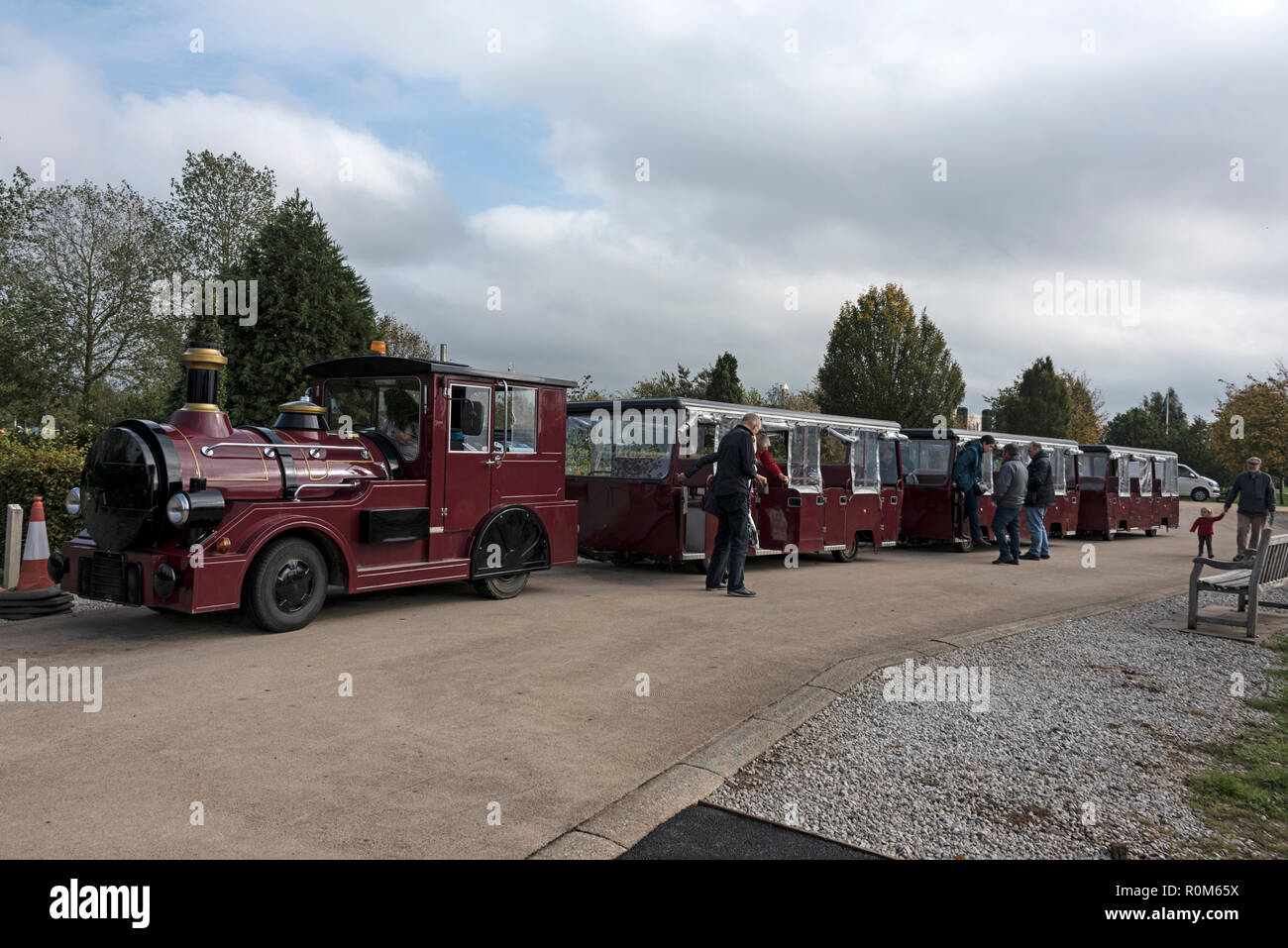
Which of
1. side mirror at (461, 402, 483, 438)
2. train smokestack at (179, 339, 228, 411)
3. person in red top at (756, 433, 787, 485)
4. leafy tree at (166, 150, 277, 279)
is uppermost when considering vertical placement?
leafy tree at (166, 150, 277, 279)

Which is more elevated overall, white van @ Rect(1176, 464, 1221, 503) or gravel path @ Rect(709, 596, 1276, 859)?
white van @ Rect(1176, 464, 1221, 503)

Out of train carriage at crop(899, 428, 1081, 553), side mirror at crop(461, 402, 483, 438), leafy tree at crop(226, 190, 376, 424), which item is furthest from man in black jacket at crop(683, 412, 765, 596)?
leafy tree at crop(226, 190, 376, 424)

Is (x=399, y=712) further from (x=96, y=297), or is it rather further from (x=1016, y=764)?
(x=96, y=297)

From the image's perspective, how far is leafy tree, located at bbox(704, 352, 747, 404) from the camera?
32750mm

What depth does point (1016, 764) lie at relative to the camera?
438 cm

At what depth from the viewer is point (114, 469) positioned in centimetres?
710

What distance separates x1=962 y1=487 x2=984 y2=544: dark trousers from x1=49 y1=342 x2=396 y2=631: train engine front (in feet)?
37.0

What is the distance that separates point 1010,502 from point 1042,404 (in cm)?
3254

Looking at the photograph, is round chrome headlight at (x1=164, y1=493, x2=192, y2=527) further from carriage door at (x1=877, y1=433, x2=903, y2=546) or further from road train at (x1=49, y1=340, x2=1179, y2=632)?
carriage door at (x1=877, y1=433, x2=903, y2=546)

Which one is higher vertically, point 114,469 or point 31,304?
point 31,304

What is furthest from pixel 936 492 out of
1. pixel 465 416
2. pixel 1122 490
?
pixel 465 416
